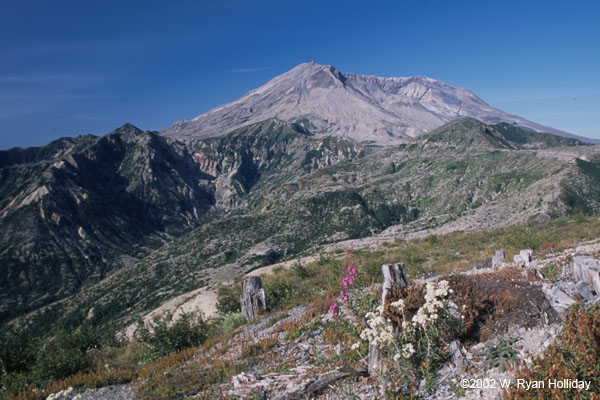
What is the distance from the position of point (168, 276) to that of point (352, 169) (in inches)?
4326

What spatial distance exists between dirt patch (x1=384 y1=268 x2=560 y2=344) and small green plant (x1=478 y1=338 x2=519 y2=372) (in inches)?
25.7

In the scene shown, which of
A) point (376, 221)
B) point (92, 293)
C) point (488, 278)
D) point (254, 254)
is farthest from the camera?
point (376, 221)

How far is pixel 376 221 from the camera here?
116 metres

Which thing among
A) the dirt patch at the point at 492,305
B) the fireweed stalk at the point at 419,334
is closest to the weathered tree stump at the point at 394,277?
the dirt patch at the point at 492,305

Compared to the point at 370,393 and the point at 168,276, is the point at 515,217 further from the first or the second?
the point at 168,276

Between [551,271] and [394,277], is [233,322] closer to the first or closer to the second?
[394,277]

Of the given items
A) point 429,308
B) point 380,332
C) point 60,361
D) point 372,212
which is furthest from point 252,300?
point 372,212

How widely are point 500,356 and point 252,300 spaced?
27.8ft

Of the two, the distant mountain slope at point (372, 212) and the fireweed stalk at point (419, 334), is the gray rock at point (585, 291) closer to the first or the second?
the fireweed stalk at point (419, 334)

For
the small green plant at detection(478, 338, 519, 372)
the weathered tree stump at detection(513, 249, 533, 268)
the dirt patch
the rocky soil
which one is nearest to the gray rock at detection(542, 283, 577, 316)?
the rocky soil

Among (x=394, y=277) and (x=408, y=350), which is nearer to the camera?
(x=408, y=350)

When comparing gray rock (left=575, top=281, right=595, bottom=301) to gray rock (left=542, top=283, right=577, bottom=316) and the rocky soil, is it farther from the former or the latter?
gray rock (left=542, top=283, right=577, bottom=316)

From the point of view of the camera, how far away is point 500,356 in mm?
4531

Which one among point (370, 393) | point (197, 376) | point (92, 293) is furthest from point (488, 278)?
point (92, 293)
